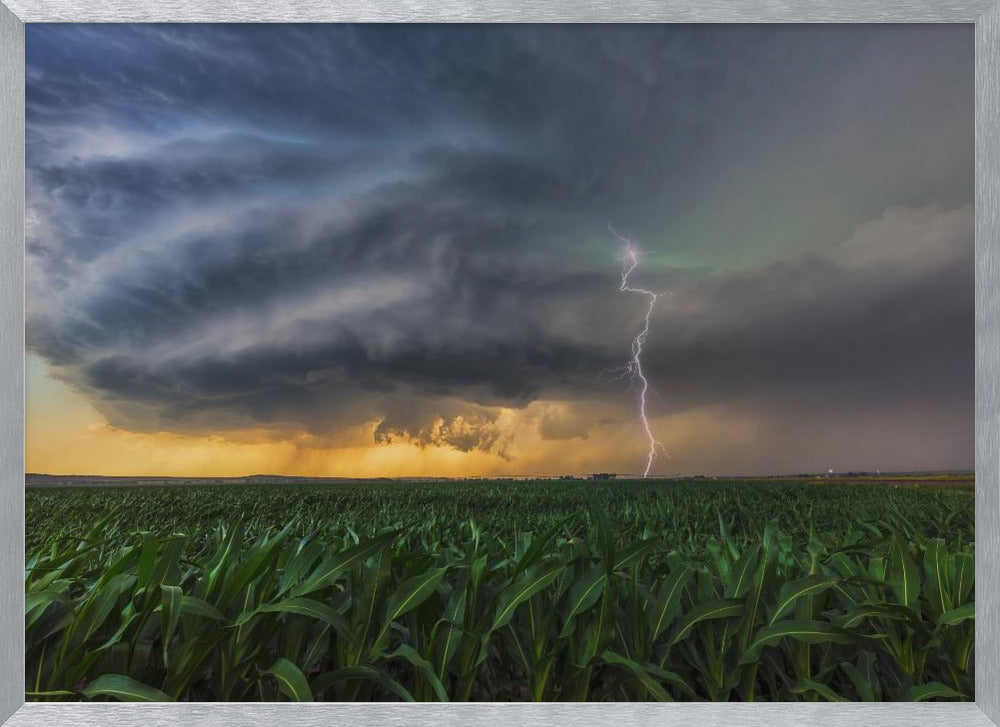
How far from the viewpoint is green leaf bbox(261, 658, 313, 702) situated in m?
1.11

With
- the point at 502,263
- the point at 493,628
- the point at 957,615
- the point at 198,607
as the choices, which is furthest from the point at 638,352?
the point at 198,607

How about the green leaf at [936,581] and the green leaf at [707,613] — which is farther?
the green leaf at [936,581]

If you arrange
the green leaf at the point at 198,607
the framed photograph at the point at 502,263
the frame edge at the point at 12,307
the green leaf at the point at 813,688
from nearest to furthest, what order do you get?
1. the green leaf at the point at 198,607
2. the green leaf at the point at 813,688
3. the frame edge at the point at 12,307
4. the framed photograph at the point at 502,263

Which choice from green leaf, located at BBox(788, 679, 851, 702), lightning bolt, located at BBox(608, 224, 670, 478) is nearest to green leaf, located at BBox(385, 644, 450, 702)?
green leaf, located at BBox(788, 679, 851, 702)

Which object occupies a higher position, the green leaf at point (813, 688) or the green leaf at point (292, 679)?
the green leaf at point (813, 688)

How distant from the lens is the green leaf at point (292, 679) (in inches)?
43.8

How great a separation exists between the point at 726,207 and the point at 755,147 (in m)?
0.25

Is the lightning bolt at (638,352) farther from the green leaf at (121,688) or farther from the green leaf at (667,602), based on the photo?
the green leaf at (121,688)

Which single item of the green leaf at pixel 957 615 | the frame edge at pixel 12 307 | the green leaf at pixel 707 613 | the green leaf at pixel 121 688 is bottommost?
the green leaf at pixel 121 688

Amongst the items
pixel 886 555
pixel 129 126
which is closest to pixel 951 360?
pixel 886 555

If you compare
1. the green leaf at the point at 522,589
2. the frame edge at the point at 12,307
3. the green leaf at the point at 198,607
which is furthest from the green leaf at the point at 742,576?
the frame edge at the point at 12,307

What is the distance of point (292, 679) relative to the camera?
1.11 metres

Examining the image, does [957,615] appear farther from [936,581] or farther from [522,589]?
[522,589]

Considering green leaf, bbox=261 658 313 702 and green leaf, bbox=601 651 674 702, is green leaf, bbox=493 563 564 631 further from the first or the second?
green leaf, bbox=261 658 313 702
